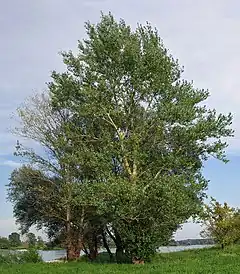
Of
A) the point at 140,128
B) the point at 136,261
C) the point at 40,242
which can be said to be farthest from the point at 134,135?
the point at 40,242

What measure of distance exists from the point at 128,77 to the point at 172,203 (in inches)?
305

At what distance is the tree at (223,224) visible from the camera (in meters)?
46.5

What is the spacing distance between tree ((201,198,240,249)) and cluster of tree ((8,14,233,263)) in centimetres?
1612

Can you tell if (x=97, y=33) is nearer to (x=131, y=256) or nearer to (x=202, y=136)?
(x=202, y=136)

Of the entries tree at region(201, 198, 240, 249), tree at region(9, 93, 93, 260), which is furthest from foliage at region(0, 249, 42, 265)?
tree at region(201, 198, 240, 249)

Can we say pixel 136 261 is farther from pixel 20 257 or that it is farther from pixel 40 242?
pixel 40 242

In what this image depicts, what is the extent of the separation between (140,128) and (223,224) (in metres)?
20.2

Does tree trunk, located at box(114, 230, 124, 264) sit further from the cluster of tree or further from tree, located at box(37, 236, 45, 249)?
tree, located at box(37, 236, 45, 249)

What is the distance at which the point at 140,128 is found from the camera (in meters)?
30.1

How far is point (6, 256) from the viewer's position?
32.1m

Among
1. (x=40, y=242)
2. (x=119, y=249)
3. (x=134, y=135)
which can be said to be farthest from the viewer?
(x=40, y=242)

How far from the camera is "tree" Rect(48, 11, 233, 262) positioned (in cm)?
2864

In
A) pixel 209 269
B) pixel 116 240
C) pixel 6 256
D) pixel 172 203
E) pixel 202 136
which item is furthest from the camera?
pixel 116 240

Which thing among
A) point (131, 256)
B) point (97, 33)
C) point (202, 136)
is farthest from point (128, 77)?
point (131, 256)
